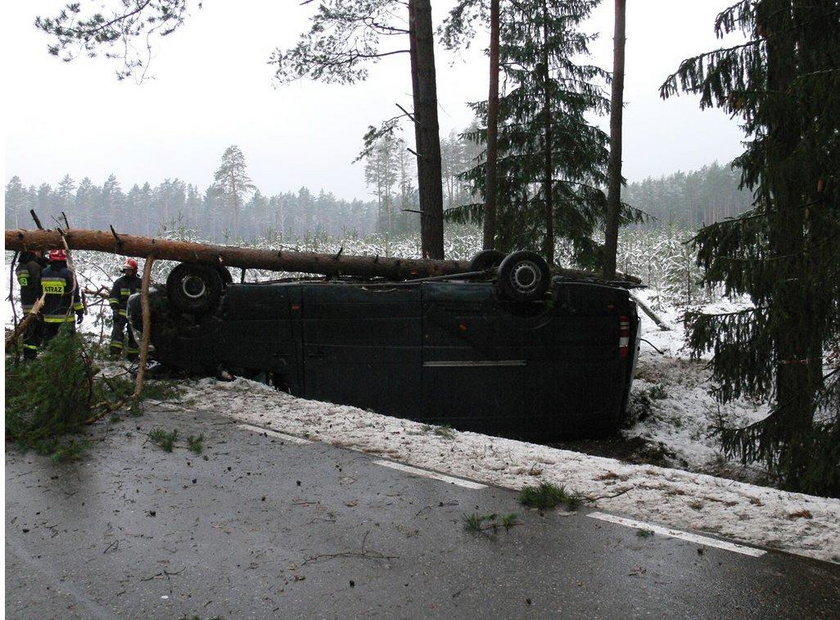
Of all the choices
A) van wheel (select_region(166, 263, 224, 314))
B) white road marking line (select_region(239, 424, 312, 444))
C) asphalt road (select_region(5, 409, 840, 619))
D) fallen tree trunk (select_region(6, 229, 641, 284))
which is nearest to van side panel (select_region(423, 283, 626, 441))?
fallen tree trunk (select_region(6, 229, 641, 284))

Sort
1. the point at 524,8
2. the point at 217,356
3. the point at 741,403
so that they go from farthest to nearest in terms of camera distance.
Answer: the point at 524,8, the point at 741,403, the point at 217,356

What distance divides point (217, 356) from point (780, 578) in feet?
21.9

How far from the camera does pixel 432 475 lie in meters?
5.20

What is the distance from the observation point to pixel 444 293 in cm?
774

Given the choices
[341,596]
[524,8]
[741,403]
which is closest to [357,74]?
[524,8]

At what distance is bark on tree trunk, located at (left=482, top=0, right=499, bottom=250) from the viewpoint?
1388 cm

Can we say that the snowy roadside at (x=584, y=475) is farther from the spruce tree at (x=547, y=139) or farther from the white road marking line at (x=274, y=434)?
the spruce tree at (x=547, y=139)

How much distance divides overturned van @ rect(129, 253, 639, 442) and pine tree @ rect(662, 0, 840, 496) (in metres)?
1.25

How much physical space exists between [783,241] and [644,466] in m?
3.32

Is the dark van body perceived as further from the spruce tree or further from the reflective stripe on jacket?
the spruce tree

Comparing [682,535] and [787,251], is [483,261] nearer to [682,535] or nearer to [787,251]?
[787,251]

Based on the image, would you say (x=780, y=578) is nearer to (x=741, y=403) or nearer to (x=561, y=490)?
(x=561, y=490)

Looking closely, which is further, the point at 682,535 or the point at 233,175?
the point at 233,175

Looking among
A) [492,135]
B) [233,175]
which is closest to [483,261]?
[492,135]
